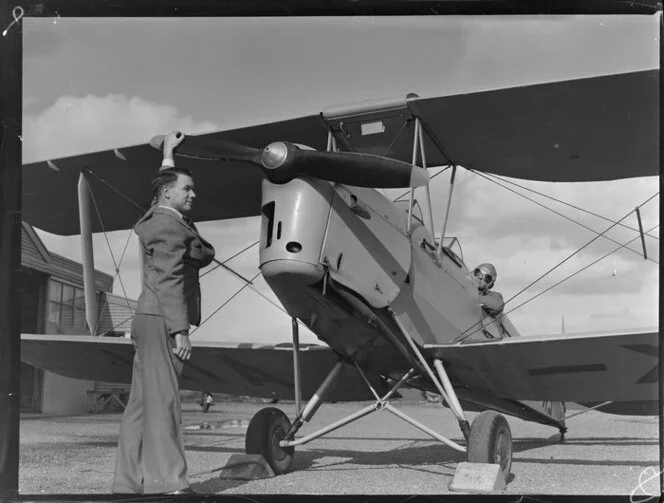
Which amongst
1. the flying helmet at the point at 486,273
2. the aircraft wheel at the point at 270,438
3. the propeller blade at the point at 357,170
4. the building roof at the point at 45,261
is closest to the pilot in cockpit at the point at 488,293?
the flying helmet at the point at 486,273

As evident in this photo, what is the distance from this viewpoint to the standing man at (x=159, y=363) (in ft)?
11.5

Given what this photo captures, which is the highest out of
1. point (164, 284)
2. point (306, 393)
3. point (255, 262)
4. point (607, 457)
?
point (255, 262)

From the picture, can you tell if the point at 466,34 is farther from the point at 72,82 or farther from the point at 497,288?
the point at 497,288

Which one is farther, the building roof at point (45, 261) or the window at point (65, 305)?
the window at point (65, 305)

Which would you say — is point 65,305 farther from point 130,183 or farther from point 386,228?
point 386,228

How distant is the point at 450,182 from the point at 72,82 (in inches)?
116

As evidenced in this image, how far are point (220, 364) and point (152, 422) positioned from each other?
3.53 metres

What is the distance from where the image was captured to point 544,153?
576 cm

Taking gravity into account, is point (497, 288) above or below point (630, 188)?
below

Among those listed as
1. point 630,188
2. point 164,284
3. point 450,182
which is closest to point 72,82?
point 164,284

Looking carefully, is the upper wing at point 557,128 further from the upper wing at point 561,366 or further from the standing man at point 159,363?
the standing man at point 159,363

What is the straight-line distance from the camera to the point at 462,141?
567cm

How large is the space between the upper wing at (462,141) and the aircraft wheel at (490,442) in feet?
6.70

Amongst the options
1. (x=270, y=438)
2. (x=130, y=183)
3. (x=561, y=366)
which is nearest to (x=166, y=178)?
(x=270, y=438)
